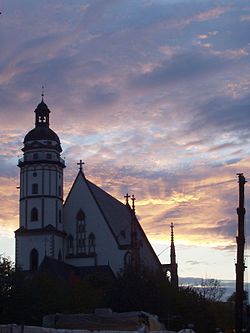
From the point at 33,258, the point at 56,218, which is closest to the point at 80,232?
the point at 56,218

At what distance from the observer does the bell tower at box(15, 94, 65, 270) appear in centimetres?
10262

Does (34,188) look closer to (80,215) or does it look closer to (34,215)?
(34,215)

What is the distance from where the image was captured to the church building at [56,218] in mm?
103000

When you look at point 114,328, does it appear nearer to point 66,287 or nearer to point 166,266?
point 66,287

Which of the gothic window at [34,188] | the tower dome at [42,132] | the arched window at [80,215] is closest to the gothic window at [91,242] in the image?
the arched window at [80,215]

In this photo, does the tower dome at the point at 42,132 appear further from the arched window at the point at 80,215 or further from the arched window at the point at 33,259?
the arched window at the point at 33,259

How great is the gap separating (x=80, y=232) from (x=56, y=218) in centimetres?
440

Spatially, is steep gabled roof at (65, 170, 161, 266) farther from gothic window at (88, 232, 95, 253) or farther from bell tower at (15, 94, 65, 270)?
bell tower at (15, 94, 65, 270)

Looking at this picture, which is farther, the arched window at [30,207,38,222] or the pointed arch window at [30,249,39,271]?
the arched window at [30,207,38,222]

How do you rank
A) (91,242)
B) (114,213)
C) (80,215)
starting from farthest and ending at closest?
(114,213) < (80,215) < (91,242)

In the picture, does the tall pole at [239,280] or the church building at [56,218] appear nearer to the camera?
the tall pole at [239,280]

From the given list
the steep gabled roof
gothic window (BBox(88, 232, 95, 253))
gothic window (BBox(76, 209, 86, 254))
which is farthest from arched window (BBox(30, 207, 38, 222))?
gothic window (BBox(88, 232, 95, 253))

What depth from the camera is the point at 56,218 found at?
104m

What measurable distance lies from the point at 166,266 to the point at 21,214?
106 ft
